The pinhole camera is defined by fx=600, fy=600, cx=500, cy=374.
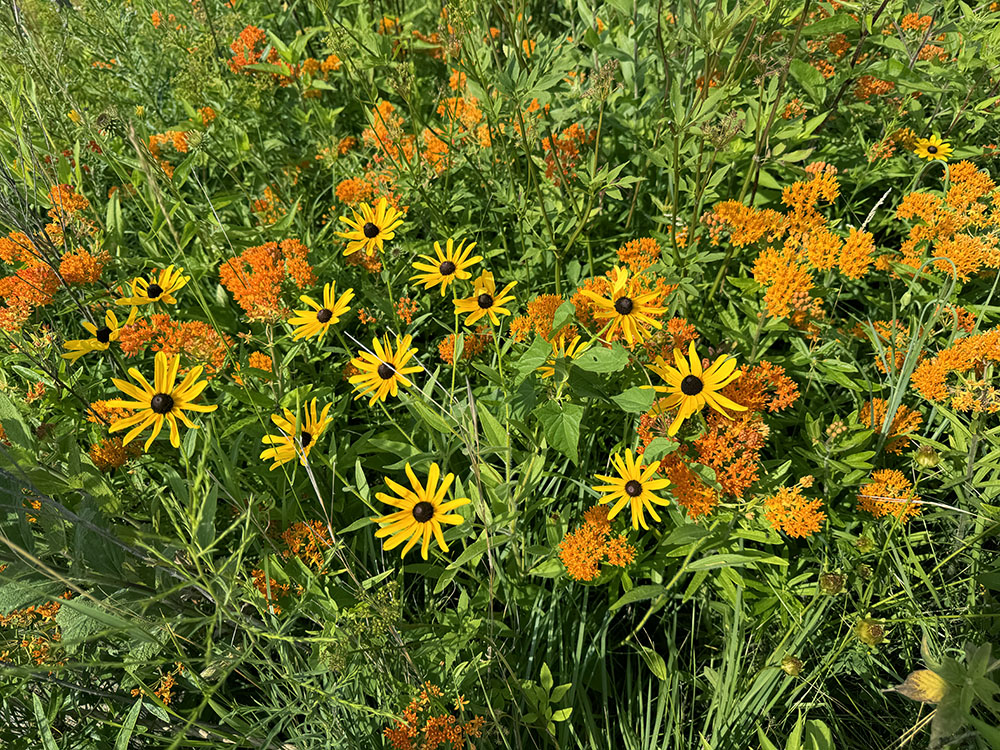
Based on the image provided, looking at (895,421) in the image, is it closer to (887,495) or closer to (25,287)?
(887,495)

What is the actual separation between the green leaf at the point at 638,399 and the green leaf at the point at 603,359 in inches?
3.1

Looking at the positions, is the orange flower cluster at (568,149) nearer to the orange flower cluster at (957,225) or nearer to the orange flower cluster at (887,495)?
the orange flower cluster at (957,225)

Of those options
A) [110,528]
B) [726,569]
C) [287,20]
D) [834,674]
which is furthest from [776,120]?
[287,20]

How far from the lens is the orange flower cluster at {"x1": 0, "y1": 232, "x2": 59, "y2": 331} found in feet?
6.62

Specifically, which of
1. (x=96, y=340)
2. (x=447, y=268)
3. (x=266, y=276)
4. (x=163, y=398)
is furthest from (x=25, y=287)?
(x=447, y=268)

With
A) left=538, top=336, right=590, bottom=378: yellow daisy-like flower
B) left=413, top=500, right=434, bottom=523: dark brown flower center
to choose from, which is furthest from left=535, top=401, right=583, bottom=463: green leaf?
left=413, top=500, right=434, bottom=523: dark brown flower center

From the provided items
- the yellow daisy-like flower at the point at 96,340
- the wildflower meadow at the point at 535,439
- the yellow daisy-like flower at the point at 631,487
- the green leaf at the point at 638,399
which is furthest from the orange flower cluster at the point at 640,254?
the yellow daisy-like flower at the point at 96,340

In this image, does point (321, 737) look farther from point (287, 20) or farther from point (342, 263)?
point (287, 20)

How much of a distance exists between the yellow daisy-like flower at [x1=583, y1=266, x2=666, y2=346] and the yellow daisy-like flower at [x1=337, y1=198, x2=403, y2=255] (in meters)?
0.93

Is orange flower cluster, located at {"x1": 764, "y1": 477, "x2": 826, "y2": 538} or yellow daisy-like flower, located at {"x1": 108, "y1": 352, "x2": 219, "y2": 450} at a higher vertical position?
yellow daisy-like flower, located at {"x1": 108, "y1": 352, "x2": 219, "y2": 450}

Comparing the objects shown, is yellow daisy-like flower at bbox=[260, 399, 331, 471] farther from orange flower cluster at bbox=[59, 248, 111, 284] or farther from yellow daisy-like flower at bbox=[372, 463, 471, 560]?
orange flower cluster at bbox=[59, 248, 111, 284]

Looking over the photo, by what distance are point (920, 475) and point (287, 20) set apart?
4.44m

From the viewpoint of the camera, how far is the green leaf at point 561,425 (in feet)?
5.57

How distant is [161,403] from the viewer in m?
1.69
